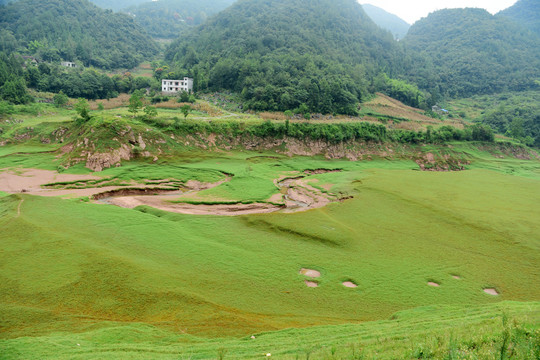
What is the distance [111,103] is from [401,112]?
284 ft

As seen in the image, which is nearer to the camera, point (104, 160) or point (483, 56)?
point (104, 160)

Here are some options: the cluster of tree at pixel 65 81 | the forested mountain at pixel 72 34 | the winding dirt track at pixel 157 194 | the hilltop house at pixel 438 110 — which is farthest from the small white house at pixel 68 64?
the hilltop house at pixel 438 110

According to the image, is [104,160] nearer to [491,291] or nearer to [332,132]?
[332,132]

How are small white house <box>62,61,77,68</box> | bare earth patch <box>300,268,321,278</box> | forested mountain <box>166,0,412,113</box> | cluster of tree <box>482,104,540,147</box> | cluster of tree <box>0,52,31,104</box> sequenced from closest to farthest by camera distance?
bare earth patch <box>300,268,321,278</box> → cluster of tree <box>0,52,31,104</box> → forested mountain <box>166,0,412,113</box> → cluster of tree <box>482,104,540,147</box> → small white house <box>62,61,77,68</box>

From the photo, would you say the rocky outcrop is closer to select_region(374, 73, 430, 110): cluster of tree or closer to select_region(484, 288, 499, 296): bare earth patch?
select_region(484, 288, 499, 296): bare earth patch

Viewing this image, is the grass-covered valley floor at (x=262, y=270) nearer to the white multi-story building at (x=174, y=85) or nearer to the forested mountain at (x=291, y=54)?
the forested mountain at (x=291, y=54)

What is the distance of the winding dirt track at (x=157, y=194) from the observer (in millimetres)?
35750

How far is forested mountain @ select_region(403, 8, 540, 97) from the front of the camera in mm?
156750

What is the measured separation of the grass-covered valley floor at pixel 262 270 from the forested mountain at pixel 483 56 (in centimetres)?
13542

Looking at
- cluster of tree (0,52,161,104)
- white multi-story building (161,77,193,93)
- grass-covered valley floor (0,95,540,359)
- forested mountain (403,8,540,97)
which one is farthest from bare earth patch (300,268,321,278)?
forested mountain (403,8,540,97)

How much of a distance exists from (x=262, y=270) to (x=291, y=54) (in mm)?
103006

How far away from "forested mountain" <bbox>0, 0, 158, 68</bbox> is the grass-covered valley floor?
335 feet

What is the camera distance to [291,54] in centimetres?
11244

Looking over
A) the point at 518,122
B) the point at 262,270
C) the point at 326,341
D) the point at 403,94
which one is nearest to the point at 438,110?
the point at 403,94
